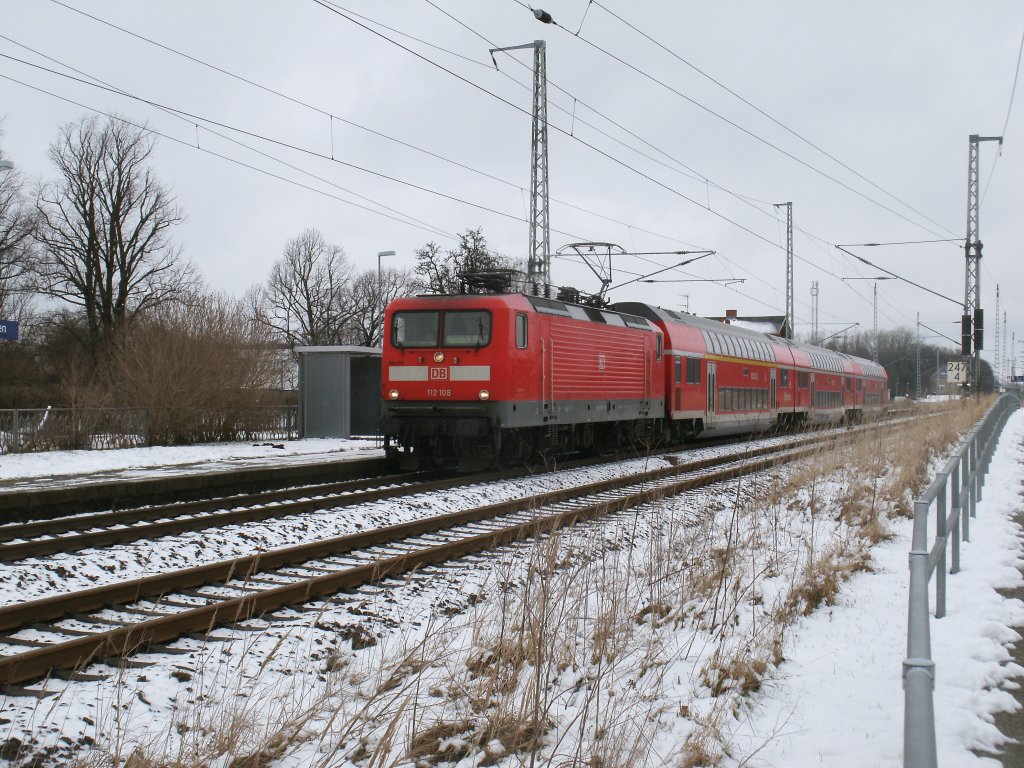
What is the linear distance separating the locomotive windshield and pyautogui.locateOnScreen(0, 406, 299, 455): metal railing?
26.2 ft

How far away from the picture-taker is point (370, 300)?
6378 centimetres

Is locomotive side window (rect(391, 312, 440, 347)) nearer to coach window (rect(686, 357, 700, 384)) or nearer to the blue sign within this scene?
the blue sign

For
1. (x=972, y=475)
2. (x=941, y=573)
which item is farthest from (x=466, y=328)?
(x=941, y=573)

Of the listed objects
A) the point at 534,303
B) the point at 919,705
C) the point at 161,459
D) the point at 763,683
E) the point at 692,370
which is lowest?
the point at 763,683

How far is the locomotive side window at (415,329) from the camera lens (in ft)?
47.8

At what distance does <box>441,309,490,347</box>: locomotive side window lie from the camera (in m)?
14.0

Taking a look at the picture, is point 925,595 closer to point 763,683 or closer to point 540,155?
point 763,683

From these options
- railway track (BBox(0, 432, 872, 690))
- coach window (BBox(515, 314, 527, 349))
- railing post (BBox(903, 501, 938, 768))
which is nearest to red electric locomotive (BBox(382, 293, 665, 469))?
coach window (BBox(515, 314, 527, 349))

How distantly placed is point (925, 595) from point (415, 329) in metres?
12.0

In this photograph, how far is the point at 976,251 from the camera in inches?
1079

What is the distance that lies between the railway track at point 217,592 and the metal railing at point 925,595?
8.63ft

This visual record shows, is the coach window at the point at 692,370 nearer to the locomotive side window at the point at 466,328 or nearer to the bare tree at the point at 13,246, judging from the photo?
the locomotive side window at the point at 466,328

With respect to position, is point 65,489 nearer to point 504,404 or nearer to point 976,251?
point 504,404

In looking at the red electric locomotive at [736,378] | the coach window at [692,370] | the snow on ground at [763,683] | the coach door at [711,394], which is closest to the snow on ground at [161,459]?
the red electric locomotive at [736,378]
